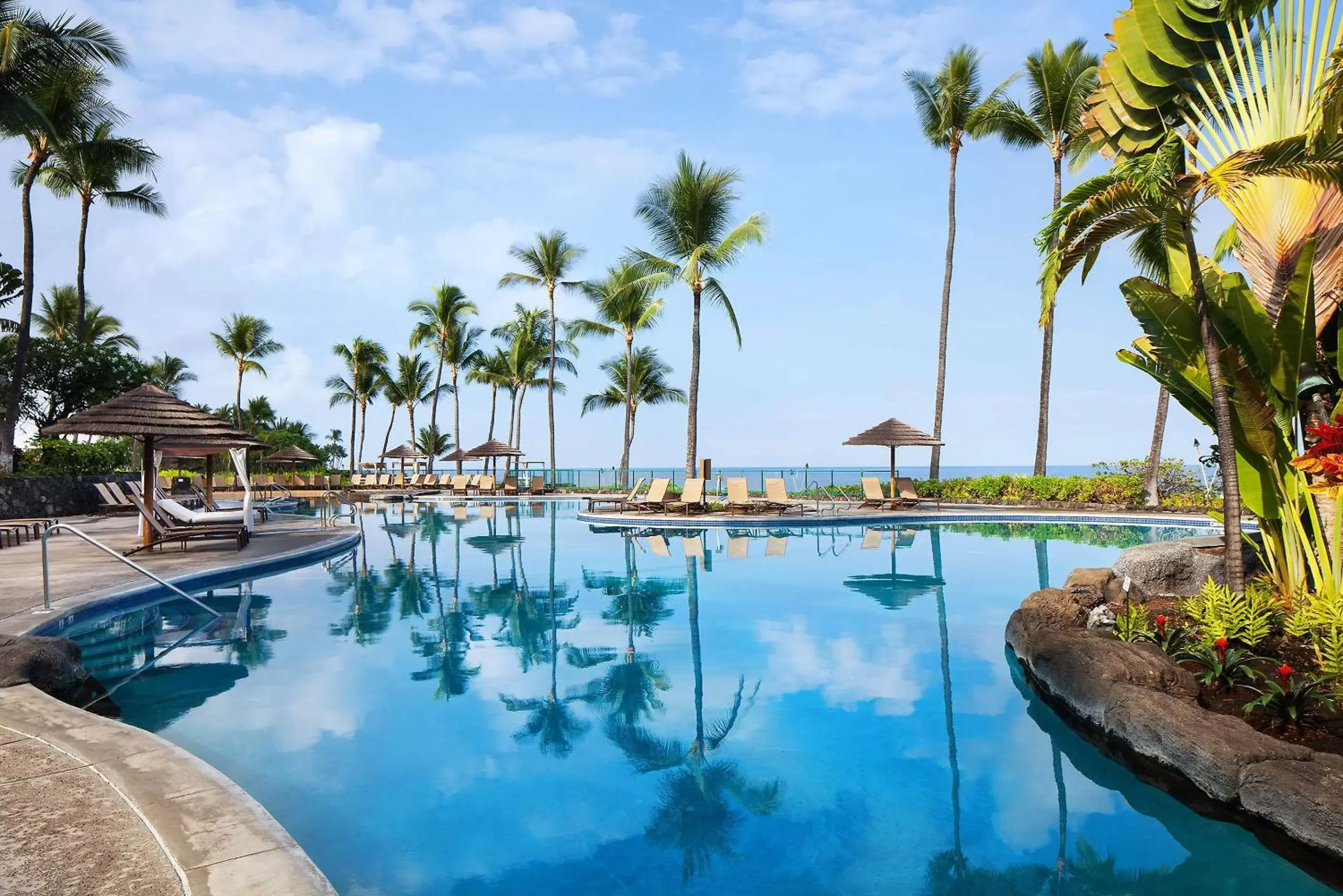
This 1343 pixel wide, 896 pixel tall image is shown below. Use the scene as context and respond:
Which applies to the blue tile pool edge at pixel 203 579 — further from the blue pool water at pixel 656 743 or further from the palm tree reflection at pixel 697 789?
the palm tree reflection at pixel 697 789

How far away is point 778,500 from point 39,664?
16.7m

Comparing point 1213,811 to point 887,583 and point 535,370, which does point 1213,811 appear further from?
point 535,370

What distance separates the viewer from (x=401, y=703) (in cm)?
557

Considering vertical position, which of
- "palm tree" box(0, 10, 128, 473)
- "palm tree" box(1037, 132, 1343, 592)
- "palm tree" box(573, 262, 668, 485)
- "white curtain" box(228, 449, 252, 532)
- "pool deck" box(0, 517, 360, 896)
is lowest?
"pool deck" box(0, 517, 360, 896)

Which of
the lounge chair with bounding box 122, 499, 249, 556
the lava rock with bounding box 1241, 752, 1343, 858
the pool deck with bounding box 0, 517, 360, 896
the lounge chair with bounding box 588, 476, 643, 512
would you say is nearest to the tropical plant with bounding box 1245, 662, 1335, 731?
the lava rock with bounding box 1241, 752, 1343, 858

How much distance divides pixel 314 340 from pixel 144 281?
3036 cm

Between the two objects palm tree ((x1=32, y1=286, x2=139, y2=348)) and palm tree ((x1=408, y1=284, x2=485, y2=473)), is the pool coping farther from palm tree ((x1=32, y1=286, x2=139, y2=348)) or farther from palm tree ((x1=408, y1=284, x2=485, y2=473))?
palm tree ((x1=32, y1=286, x2=139, y2=348))

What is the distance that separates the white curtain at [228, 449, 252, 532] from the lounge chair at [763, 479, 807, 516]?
38.7 ft

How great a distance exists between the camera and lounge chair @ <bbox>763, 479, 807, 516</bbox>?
1945 centimetres

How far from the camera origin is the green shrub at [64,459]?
2020 cm

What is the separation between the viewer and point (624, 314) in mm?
31531

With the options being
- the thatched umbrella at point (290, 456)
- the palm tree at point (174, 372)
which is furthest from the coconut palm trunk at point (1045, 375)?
the palm tree at point (174, 372)

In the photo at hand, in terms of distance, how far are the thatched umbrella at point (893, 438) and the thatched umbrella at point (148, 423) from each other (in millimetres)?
16717

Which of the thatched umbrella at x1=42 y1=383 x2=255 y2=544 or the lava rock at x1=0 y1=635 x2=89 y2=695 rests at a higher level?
the thatched umbrella at x1=42 y1=383 x2=255 y2=544
